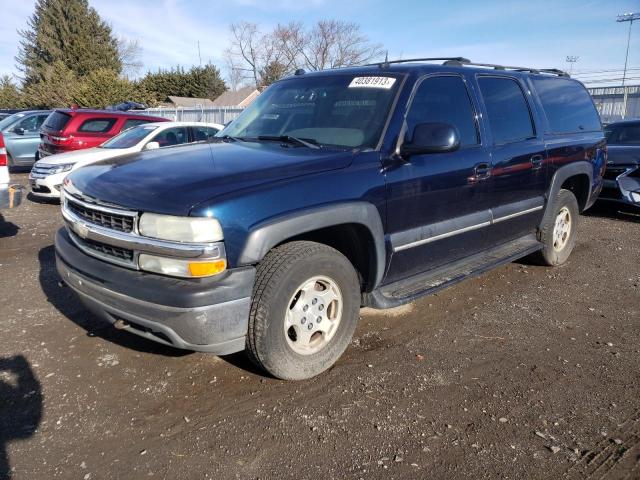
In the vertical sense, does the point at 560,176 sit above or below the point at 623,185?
above

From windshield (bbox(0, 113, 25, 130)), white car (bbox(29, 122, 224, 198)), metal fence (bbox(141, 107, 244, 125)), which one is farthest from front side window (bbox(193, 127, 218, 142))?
metal fence (bbox(141, 107, 244, 125))

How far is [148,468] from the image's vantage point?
242 centimetres

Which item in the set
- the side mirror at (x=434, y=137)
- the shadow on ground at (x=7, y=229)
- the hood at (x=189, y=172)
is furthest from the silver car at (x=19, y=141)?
the side mirror at (x=434, y=137)

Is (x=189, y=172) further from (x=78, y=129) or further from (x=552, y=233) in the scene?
(x=78, y=129)

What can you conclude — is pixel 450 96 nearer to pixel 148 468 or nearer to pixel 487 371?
pixel 487 371

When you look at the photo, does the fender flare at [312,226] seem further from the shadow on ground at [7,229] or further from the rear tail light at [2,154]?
the shadow on ground at [7,229]

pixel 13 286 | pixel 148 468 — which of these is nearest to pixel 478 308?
pixel 148 468

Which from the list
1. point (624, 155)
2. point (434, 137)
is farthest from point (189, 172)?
point (624, 155)

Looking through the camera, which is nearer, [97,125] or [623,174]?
[623,174]

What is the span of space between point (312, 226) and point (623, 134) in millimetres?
8455

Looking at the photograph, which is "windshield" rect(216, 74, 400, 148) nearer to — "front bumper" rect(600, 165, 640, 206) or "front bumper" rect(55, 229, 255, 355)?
"front bumper" rect(55, 229, 255, 355)

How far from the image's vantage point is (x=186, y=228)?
8.36 feet

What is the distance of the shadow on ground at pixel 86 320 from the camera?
3.59m

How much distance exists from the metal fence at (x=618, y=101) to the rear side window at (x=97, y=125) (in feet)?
65.3
